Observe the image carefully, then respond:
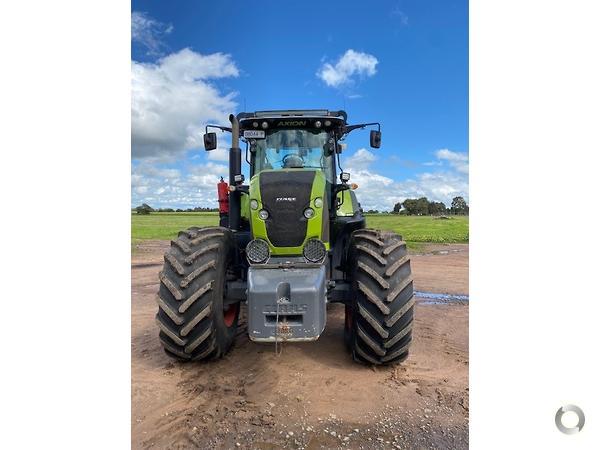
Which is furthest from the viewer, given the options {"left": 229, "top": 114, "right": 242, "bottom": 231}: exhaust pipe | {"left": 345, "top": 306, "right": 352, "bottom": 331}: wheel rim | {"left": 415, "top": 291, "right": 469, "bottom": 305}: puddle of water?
{"left": 415, "top": 291, "right": 469, "bottom": 305}: puddle of water

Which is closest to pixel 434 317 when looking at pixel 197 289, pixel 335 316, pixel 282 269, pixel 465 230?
pixel 335 316

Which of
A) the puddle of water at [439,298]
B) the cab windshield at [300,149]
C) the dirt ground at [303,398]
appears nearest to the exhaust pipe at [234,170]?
the cab windshield at [300,149]

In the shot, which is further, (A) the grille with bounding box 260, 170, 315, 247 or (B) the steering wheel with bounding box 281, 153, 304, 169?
(B) the steering wheel with bounding box 281, 153, 304, 169

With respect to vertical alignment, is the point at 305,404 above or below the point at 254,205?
below

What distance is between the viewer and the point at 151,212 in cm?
203

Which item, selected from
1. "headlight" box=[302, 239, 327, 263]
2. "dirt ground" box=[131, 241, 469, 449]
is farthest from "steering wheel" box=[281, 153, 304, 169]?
"dirt ground" box=[131, 241, 469, 449]

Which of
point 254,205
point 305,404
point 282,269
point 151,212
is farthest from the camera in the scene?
point 254,205

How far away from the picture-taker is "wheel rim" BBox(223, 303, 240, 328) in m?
3.71

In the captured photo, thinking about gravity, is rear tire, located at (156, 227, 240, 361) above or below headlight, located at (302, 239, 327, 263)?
below

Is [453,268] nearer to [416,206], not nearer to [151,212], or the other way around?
[416,206]

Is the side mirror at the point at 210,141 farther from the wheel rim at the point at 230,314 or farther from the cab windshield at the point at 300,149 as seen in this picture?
the wheel rim at the point at 230,314

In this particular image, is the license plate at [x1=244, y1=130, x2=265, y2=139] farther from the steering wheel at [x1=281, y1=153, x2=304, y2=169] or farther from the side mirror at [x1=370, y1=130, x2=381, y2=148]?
the side mirror at [x1=370, y1=130, x2=381, y2=148]

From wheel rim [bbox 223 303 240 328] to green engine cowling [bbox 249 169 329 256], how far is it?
793 millimetres
